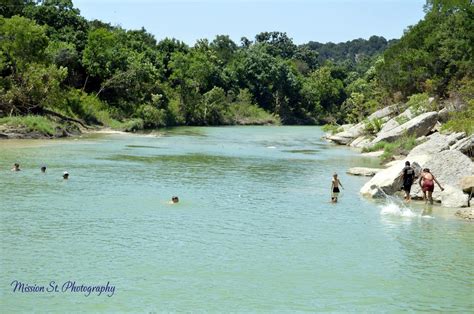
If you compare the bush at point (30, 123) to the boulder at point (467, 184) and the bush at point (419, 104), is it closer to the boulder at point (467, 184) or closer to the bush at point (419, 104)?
the bush at point (419, 104)

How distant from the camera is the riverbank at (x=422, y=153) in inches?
1150

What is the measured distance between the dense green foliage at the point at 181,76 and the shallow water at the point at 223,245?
2441cm

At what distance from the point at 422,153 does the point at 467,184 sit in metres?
9.16

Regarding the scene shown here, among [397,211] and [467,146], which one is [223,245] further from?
[467,146]

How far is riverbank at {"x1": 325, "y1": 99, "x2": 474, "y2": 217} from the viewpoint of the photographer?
95.9 feet

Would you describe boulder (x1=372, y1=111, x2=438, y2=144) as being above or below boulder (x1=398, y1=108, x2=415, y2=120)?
below

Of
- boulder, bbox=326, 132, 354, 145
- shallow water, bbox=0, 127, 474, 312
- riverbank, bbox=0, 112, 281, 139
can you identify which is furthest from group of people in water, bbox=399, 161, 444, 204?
riverbank, bbox=0, 112, 281, 139

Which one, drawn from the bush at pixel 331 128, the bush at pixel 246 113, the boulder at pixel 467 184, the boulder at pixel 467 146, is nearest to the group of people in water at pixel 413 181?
the boulder at pixel 467 184

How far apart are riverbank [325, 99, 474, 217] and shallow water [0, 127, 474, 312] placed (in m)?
1.63

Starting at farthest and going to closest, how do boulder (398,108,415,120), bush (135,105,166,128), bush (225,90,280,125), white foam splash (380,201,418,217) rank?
1. bush (225,90,280,125)
2. bush (135,105,166,128)
3. boulder (398,108,415,120)
4. white foam splash (380,201,418,217)

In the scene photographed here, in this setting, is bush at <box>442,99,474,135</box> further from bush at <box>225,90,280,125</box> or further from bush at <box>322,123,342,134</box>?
bush at <box>225,90,280,125</box>

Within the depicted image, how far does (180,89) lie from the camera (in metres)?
102

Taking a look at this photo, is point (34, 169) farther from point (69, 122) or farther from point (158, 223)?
point (69, 122)

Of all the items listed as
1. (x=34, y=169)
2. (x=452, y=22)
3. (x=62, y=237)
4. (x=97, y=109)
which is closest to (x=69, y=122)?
(x=97, y=109)
